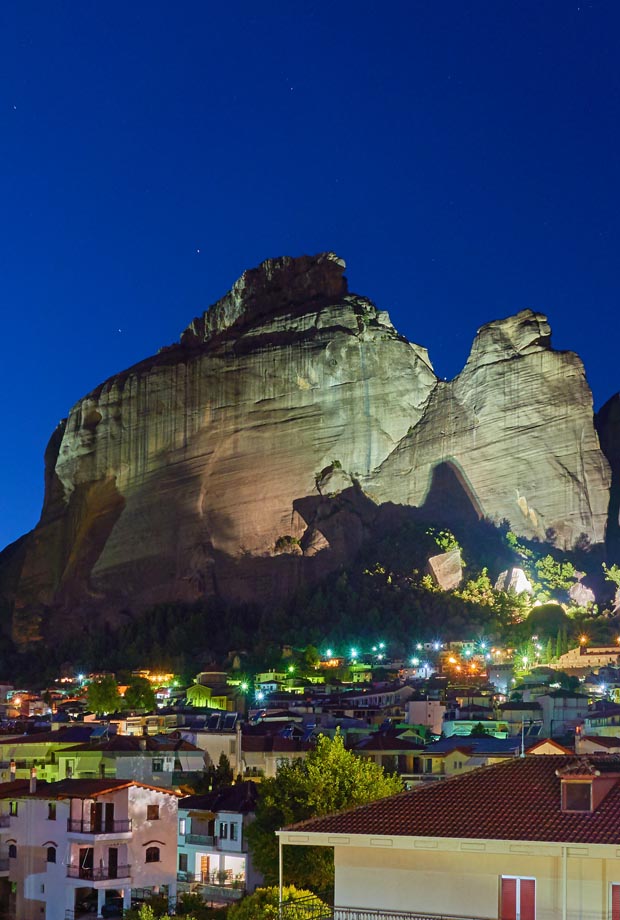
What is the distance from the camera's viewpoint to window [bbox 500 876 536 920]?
21.8 metres

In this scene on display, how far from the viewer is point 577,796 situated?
21812 millimetres

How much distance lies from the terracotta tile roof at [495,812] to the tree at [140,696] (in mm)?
88636

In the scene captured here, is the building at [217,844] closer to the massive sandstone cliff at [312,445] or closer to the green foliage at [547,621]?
the green foliage at [547,621]

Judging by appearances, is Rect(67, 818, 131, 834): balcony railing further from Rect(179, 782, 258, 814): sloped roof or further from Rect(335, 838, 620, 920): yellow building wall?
Rect(335, 838, 620, 920): yellow building wall

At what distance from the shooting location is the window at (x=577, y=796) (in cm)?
2177

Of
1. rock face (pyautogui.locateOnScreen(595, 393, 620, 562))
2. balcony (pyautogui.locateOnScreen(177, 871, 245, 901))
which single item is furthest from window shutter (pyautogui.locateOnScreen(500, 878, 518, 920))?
rock face (pyautogui.locateOnScreen(595, 393, 620, 562))

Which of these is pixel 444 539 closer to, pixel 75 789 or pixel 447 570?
pixel 447 570

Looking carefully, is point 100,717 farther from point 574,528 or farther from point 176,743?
point 574,528

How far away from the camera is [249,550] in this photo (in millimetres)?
158250

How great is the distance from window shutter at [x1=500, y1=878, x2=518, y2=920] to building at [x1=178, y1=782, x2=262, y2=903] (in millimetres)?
28829

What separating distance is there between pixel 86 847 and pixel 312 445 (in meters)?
113

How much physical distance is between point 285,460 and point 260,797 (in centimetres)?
11073

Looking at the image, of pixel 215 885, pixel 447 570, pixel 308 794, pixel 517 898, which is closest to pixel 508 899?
pixel 517 898

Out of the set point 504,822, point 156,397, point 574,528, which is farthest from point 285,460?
point 504,822
